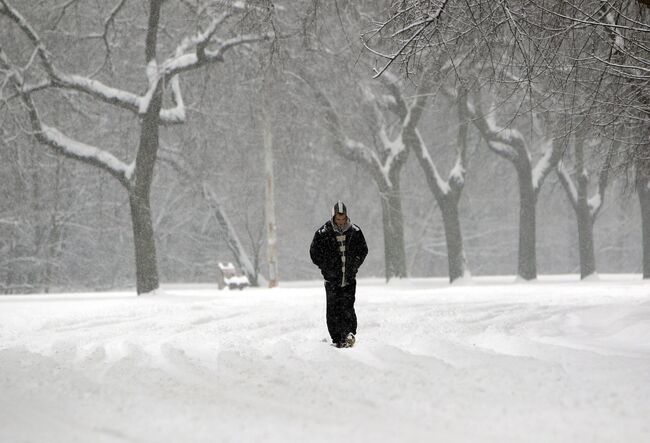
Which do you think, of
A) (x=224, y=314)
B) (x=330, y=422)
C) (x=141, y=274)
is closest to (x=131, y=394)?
(x=330, y=422)

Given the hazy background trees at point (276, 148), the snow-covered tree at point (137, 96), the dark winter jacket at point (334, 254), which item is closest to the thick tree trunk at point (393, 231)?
the hazy background trees at point (276, 148)

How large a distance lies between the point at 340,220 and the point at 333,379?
3.33 m

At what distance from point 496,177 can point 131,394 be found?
106ft

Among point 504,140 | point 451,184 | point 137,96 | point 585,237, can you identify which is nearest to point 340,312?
point 137,96

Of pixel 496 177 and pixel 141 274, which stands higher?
pixel 496 177

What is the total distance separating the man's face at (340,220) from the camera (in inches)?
446

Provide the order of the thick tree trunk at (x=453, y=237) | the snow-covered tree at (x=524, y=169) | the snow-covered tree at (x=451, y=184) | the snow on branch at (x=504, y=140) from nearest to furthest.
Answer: the snow-covered tree at (x=451, y=184) → the thick tree trunk at (x=453, y=237) → the snow on branch at (x=504, y=140) → the snow-covered tree at (x=524, y=169)

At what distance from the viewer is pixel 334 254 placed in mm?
11469

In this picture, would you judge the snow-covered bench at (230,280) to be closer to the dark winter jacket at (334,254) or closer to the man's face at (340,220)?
the dark winter jacket at (334,254)

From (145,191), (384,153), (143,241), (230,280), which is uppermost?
(384,153)

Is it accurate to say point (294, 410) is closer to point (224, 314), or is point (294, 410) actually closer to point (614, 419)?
point (614, 419)

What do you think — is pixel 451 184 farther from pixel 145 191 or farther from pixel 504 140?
pixel 145 191

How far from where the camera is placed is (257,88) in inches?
1023

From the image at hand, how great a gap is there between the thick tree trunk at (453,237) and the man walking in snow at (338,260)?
19.9 meters
